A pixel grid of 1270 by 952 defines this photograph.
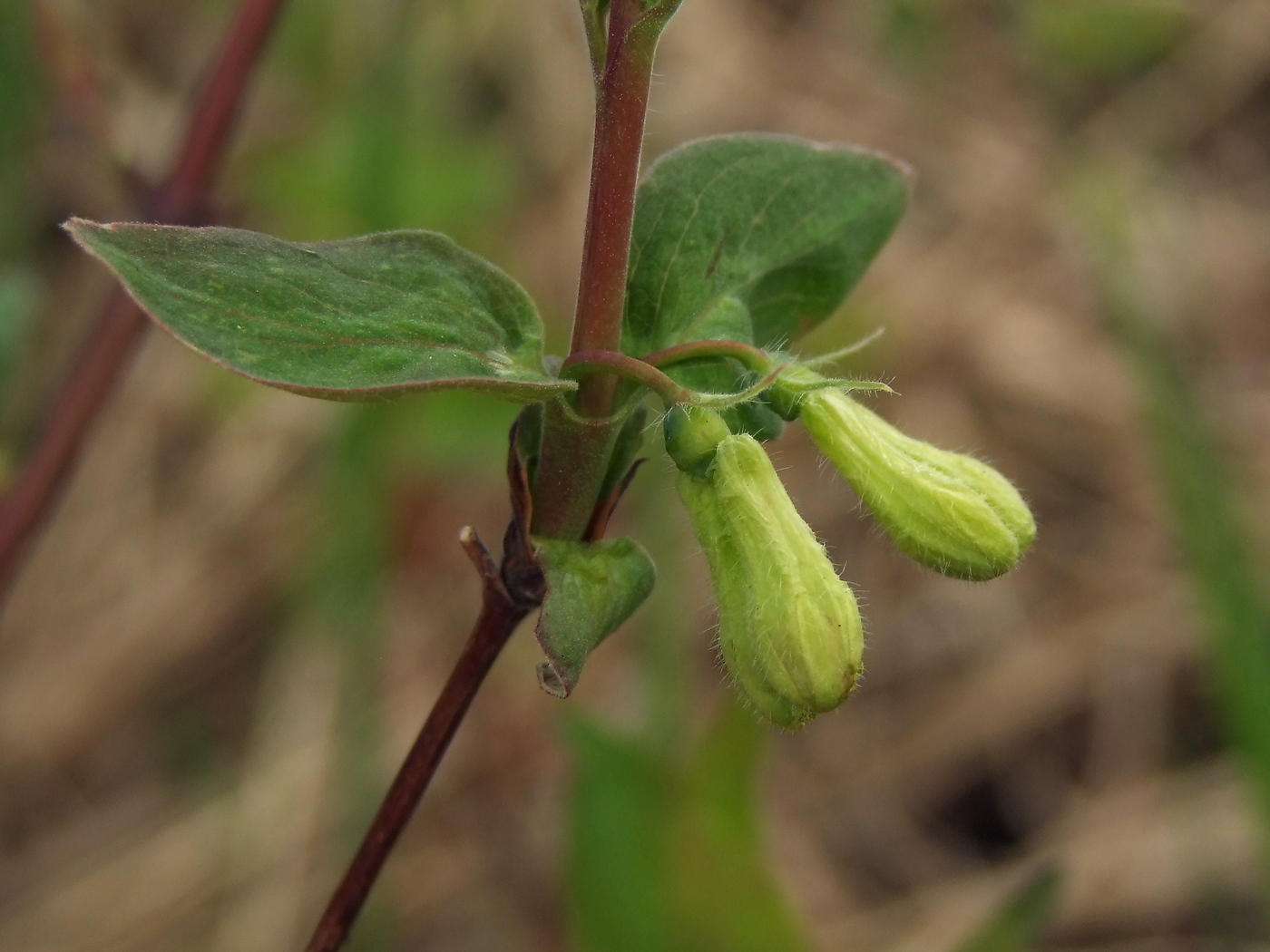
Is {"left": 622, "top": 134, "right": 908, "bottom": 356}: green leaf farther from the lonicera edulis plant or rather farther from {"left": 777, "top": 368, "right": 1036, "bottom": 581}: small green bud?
{"left": 777, "top": 368, "right": 1036, "bottom": 581}: small green bud

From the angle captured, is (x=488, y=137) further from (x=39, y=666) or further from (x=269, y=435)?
(x=39, y=666)

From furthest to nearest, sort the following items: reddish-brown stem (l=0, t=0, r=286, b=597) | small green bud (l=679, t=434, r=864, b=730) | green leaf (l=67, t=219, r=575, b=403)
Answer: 1. reddish-brown stem (l=0, t=0, r=286, b=597)
2. small green bud (l=679, t=434, r=864, b=730)
3. green leaf (l=67, t=219, r=575, b=403)

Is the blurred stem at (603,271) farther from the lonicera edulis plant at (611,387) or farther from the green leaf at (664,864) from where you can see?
the green leaf at (664,864)

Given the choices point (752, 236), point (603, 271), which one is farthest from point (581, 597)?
point (752, 236)

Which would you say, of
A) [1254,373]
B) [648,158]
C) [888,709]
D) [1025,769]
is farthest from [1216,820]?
[648,158]

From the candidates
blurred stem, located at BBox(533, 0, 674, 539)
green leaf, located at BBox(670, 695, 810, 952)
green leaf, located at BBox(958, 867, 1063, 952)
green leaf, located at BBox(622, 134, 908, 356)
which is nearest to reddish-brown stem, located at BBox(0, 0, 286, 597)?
green leaf, located at BBox(622, 134, 908, 356)

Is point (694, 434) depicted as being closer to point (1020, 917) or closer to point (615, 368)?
point (615, 368)
